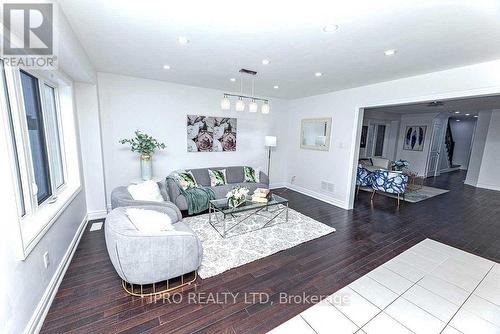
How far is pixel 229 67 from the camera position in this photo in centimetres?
332

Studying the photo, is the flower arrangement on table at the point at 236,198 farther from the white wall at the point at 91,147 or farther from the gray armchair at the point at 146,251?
the white wall at the point at 91,147

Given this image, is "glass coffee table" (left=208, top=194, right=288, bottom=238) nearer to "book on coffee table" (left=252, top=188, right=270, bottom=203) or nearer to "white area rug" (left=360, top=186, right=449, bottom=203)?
"book on coffee table" (left=252, top=188, right=270, bottom=203)

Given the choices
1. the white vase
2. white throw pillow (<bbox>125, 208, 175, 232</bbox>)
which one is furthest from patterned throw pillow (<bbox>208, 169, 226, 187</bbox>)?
white throw pillow (<bbox>125, 208, 175, 232</bbox>)

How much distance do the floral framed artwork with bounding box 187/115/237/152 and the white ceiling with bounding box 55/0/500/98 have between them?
1474 mm

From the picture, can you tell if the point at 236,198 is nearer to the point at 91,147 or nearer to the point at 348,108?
the point at 91,147

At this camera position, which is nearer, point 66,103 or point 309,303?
point 309,303

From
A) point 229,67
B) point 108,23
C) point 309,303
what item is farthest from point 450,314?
point 108,23

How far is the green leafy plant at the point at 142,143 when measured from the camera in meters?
4.00

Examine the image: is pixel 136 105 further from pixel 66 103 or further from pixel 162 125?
pixel 66 103

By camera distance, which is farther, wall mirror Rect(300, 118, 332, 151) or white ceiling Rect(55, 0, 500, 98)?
wall mirror Rect(300, 118, 332, 151)

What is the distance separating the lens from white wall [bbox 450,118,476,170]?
34.0ft

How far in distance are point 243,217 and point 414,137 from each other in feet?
27.4

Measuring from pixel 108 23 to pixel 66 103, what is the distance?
1.89 m

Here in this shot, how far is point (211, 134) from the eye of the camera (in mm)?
5078
